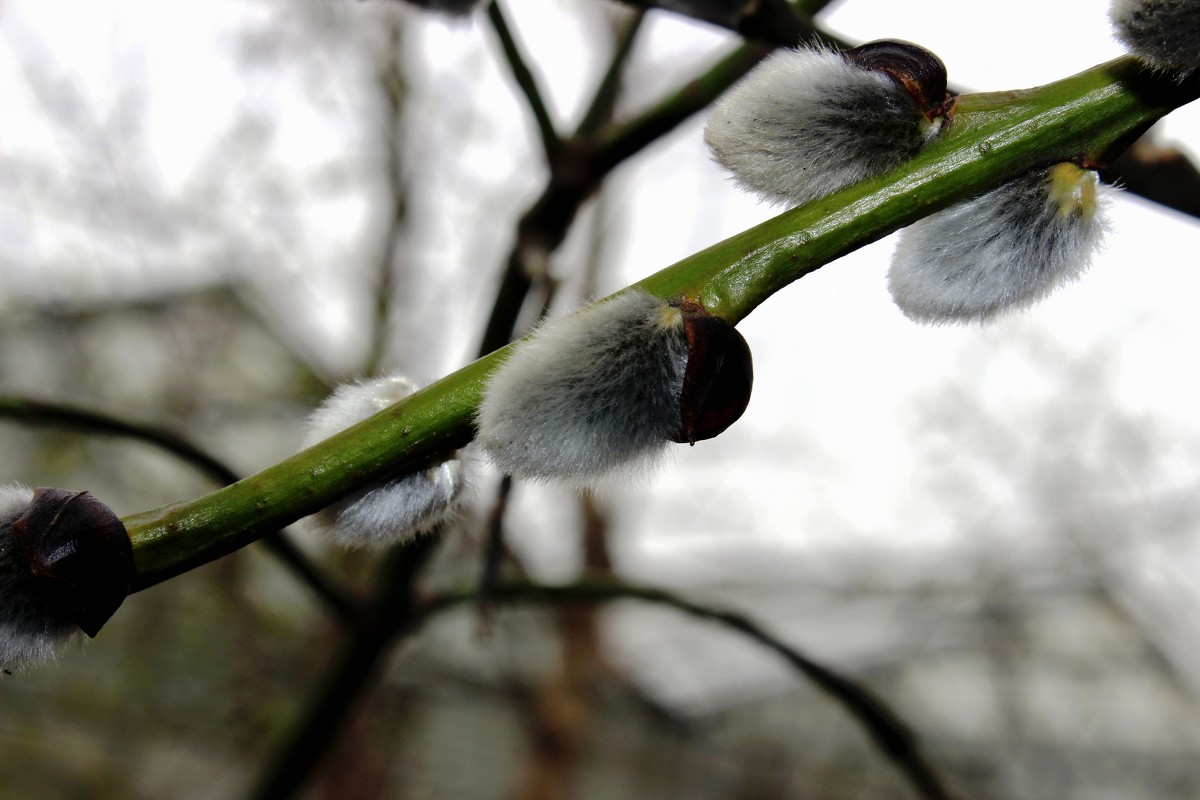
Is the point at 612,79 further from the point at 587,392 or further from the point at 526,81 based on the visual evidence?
the point at 587,392

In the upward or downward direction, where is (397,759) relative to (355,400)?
downward

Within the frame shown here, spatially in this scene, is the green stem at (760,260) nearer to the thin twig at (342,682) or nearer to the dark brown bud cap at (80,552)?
the dark brown bud cap at (80,552)

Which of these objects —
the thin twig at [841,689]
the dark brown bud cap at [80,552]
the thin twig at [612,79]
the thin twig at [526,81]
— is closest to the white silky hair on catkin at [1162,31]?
the dark brown bud cap at [80,552]

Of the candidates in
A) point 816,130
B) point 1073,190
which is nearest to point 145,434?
point 816,130

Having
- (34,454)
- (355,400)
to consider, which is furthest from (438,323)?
(355,400)

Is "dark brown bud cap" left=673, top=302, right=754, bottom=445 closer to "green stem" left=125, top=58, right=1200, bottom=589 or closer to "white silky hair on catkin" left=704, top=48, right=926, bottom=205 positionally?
"green stem" left=125, top=58, right=1200, bottom=589

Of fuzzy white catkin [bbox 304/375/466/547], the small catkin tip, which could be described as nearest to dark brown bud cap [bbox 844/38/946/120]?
the small catkin tip

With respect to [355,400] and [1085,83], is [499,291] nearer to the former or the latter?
[355,400]
